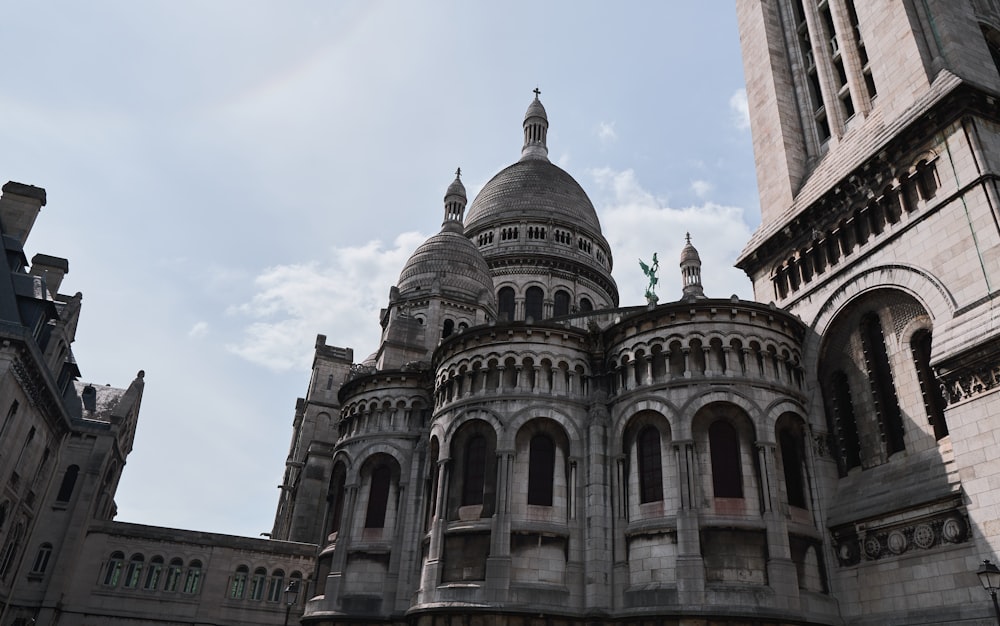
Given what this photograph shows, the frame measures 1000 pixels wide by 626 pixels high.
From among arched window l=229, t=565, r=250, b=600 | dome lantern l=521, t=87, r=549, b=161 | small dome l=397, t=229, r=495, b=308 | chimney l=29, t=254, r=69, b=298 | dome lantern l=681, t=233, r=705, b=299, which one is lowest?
arched window l=229, t=565, r=250, b=600

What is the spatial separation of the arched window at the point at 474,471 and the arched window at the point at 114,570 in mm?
25756

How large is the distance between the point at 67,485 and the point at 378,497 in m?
21.4

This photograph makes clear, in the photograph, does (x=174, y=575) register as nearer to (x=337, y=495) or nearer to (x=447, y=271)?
(x=337, y=495)

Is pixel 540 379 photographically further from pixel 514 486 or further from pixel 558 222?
pixel 558 222

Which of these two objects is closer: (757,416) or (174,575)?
(757,416)

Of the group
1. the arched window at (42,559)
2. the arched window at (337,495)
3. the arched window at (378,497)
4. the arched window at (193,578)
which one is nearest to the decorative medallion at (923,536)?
the arched window at (378,497)

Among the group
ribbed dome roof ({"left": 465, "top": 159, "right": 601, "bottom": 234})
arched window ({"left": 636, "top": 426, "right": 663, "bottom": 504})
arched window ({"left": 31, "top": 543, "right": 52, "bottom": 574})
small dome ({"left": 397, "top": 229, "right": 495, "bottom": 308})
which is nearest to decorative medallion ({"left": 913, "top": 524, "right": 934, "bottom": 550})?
arched window ({"left": 636, "top": 426, "right": 663, "bottom": 504})

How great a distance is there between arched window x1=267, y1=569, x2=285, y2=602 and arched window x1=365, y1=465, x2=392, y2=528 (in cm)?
1517

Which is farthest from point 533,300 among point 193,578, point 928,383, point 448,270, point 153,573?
point 928,383

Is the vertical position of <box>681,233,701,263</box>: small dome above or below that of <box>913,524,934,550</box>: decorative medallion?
above

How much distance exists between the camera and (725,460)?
24.5m

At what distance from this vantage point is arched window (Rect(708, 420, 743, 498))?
24000 mm

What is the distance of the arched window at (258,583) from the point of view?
138 ft

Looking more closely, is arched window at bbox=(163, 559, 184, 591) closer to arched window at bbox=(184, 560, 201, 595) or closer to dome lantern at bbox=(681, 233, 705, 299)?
arched window at bbox=(184, 560, 201, 595)
